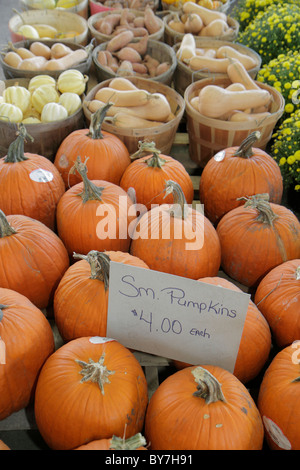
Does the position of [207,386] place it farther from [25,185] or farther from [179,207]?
[25,185]

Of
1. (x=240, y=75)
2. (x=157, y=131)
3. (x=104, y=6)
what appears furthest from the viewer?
(x=104, y=6)

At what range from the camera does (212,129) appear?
1.83 m

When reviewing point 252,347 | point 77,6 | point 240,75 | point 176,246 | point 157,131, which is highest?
point 77,6

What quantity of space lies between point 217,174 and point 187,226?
385 mm

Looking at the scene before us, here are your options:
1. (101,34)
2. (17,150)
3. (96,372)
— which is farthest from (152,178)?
(101,34)

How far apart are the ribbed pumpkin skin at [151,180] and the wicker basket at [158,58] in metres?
0.74

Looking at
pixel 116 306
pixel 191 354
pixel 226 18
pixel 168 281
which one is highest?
pixel 226 18

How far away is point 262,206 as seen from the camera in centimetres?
133

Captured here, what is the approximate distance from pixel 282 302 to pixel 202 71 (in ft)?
4.64

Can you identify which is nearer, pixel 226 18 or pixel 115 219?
pixel 115 219
